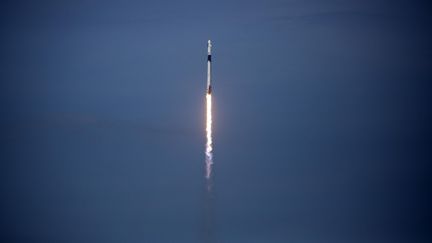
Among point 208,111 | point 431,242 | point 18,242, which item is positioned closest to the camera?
point 208,111

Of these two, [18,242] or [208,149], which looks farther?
[18,242]

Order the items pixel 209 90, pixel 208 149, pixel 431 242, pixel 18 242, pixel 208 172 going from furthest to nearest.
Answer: pixel 431 242 < pixel 18 242 < pixel 208 172 < pixel 208 149 < pixel 209 90

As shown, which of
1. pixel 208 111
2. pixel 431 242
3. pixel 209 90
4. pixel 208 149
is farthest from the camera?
pixel 431 242

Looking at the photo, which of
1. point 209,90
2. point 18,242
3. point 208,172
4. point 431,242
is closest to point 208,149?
point 208,172

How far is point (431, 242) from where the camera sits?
7781 cm

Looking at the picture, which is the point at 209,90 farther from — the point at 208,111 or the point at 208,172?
the point at 208,172

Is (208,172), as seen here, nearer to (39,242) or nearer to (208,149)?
(208,149)

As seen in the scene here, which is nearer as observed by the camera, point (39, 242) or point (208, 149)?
point (208, 149)

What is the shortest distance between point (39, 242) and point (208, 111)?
1649 inches

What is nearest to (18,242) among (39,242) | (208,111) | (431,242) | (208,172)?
(39,242)

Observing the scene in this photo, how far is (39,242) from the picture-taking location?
215 feet

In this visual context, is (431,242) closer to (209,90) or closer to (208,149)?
(208,149)

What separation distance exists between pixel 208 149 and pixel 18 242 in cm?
3774

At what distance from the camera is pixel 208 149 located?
123 feet
